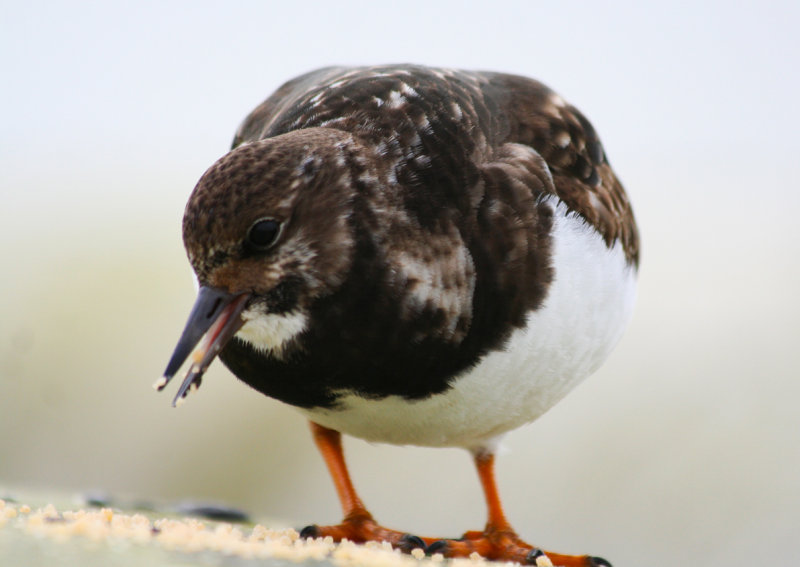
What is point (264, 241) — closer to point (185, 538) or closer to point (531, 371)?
point (185, 538)

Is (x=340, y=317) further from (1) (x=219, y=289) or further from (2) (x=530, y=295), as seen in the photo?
(2) (x=530, y=295)

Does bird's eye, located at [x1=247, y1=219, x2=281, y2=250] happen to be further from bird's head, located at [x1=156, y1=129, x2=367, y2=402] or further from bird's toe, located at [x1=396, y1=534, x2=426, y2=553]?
bird's toe, located at [x1=396, y1=534, x2=426, y2=553]

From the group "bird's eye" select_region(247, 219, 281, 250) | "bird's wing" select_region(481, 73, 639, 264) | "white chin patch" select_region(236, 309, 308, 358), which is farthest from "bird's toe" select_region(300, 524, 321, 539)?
"bird's wing" select_region(481, 73, 639, 264)

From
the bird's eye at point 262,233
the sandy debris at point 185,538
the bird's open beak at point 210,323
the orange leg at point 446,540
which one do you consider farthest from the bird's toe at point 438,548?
the bird's eye at point 262,233

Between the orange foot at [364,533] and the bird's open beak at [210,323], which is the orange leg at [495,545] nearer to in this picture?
the orange foot at [364,533]

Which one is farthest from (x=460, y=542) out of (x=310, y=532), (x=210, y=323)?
(x=210, y=323)

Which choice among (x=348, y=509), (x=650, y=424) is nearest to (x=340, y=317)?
(x=348, y=509)

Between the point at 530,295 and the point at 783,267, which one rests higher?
the point at 530,295
